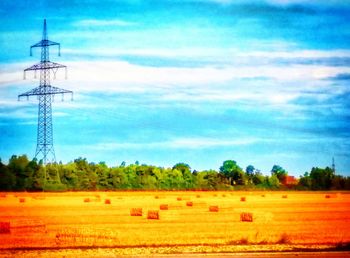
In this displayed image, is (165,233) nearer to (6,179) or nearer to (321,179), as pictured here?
(6,179)

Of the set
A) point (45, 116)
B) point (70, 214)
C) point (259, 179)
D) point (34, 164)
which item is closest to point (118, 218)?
point (70, 214)

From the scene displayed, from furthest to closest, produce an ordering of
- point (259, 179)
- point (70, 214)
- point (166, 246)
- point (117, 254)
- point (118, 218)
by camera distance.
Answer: point (259, 179)
point (70, 214)
point (118, 218)
point (166, 246)
point (117, 254)

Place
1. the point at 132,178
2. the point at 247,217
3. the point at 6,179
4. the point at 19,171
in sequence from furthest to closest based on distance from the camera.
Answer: the point at 132,178, the point at 19,171, the point at 6,179, the point at 247,217

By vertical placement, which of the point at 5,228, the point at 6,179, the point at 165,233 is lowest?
the point at 165,233

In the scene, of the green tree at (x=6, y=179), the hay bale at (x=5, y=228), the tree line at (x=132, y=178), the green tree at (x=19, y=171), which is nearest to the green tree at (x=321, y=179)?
the tree line at (x=132, y=178)

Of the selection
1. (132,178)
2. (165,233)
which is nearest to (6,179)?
(132,178)

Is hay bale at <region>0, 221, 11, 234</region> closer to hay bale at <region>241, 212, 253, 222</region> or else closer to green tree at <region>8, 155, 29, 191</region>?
hay bale at <region>241, 212, 253, 222</region>

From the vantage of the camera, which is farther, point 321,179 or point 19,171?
point 321,179

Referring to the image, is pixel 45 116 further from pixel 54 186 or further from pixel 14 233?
pixel 54 186

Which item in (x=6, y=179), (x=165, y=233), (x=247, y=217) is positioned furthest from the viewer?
(x=6, y=179)

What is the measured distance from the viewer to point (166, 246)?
49.2 ft

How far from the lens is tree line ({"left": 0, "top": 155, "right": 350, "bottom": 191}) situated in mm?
50438

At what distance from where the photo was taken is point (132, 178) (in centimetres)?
6253

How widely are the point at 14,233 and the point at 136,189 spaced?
42.8 m
